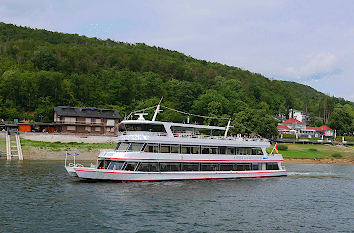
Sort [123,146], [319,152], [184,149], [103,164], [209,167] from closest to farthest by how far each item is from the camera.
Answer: [103,164] → [123,146] → [184,149] → [209,167] → [319,152]

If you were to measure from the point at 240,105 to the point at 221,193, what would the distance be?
102471mm

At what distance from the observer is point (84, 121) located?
96750 millimetres

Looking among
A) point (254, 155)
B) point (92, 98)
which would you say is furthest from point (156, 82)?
point (254, 155)

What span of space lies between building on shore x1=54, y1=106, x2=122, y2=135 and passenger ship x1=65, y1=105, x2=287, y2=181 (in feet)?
170

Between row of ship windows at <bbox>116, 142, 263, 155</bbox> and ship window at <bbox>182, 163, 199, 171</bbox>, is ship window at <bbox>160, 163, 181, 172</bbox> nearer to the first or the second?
ship window at <bbox>182, 163, 199, 171</bbox>

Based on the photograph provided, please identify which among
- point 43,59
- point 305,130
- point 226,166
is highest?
point 43,59

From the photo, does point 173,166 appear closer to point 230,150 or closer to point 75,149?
point 230,150

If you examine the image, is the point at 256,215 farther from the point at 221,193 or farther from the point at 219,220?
the point at 221,193

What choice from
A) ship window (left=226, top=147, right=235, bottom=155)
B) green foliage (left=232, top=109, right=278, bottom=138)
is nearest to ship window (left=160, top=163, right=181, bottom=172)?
ship window (left=226, top=147, right=235, bottom=155)

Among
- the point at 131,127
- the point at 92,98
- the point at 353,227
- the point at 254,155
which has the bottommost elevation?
the point at 353,227

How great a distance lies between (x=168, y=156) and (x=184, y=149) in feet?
9.21

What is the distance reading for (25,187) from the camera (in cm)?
3878

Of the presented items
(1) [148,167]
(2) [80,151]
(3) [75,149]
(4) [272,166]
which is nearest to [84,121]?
(3) [75,149]

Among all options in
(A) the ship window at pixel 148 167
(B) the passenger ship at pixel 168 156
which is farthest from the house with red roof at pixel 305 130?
(A) the ship window at pixel 148 167
